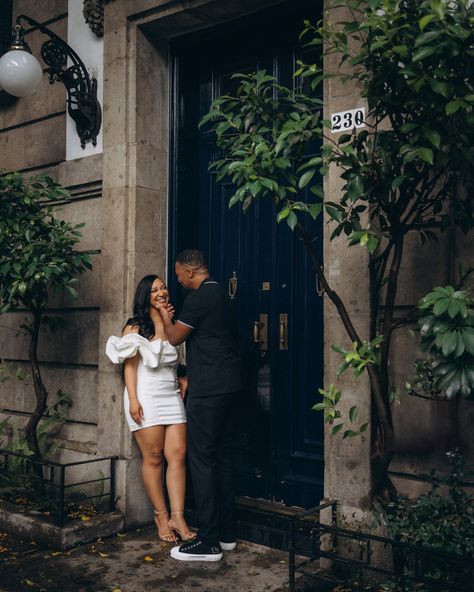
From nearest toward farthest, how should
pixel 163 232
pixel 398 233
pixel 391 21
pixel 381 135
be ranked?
pixel 391 21, pixel 381 135, pixel 398 233, pixel 163 232

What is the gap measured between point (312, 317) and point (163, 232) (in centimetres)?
168

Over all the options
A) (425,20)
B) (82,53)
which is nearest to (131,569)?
(425,20)

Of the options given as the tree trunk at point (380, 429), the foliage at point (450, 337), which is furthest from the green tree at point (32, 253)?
the foliage at point (450, 337)

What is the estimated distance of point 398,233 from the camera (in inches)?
146

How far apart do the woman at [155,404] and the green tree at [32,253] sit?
695 millimetres

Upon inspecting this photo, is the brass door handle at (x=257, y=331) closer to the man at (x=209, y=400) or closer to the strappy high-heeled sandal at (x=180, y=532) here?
the man at (x=209, y=400)

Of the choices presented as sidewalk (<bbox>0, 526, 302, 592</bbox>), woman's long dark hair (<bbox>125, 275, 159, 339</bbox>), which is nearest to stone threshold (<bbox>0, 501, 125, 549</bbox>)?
sidewalk (<bbox>0, 526, 302, 592</bbox>)

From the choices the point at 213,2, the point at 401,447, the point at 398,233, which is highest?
the point at 213,2

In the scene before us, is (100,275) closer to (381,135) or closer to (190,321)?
(190,321)

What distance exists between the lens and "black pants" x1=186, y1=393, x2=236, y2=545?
193 inches

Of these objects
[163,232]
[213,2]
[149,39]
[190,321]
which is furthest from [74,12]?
[190,321]

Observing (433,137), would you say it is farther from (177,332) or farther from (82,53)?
(82,53)

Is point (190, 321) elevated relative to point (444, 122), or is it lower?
lower

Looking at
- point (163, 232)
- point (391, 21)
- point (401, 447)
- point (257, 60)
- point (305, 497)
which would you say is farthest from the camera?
point (163, 232)
